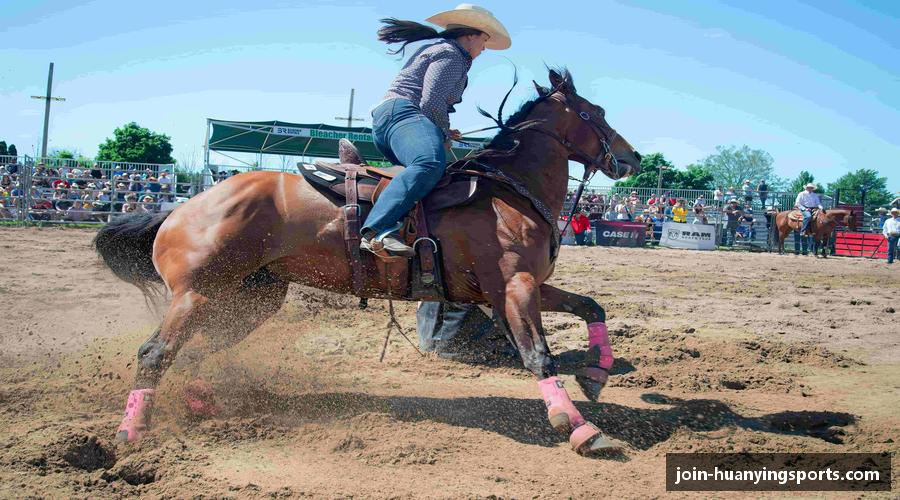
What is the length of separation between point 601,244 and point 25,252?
14834mm

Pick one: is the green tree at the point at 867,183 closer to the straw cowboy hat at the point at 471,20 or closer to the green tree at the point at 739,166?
the green tree at the point at 739,166

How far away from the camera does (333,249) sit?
466 cm

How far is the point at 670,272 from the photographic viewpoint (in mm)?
12297

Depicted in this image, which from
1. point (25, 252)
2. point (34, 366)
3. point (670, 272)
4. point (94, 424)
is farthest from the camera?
point (670, 272)

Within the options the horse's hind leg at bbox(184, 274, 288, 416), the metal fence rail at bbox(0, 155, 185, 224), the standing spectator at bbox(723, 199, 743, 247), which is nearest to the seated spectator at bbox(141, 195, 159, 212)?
the metal fence rail at bbox(0, 155, 185, 224)

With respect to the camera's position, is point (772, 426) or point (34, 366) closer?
point (772, 426)

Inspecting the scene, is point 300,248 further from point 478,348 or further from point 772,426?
point 772,426

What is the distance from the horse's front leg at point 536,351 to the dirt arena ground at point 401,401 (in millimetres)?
190

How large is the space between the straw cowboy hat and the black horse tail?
2.41 m

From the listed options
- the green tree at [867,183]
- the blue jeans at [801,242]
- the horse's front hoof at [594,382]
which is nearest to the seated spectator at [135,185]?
the horse's front hoof at [594,382]

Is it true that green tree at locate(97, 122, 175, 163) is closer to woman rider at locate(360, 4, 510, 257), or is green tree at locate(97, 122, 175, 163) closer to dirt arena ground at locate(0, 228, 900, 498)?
dirt arena ground at locate(0, 228, 900, 498)

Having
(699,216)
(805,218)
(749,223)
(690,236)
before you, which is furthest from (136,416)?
(749,223)

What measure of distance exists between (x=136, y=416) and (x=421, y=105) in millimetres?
2616

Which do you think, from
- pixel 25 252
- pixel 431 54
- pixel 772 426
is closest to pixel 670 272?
pixel 772 426
